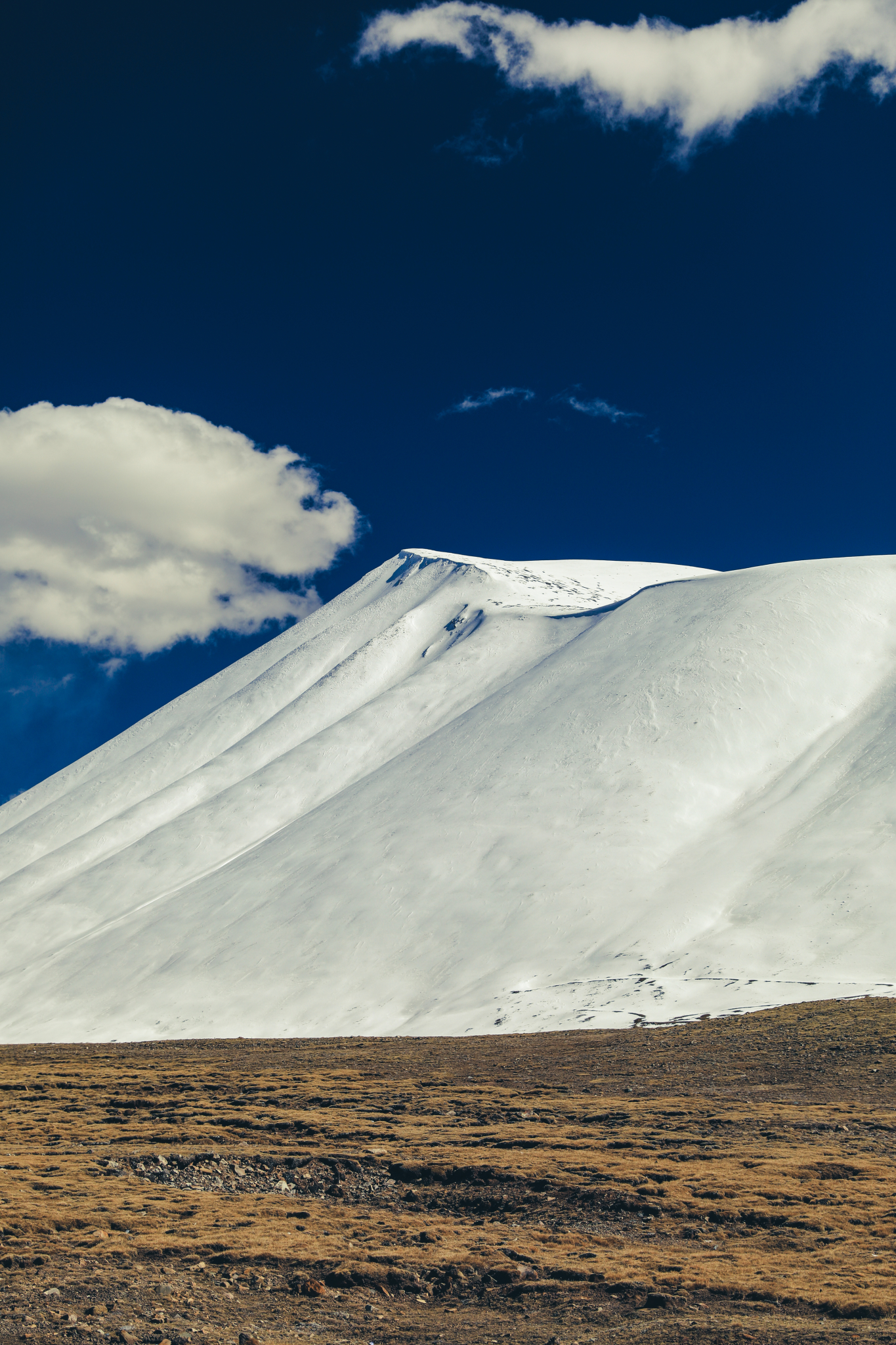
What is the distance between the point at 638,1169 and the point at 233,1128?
15.1m

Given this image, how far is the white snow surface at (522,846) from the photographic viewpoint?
61.9m

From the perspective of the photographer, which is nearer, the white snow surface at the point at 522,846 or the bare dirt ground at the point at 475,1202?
the bare dirt ground at the point at 475,1202

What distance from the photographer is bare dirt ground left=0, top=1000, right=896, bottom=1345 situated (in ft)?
50.6

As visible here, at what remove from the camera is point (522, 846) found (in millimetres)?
79562

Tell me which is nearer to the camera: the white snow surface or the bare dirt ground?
the bare dirt ground

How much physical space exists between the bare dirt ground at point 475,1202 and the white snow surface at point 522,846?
17261mm

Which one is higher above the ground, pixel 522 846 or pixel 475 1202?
pixel 522 846

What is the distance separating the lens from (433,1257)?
18.4 metres

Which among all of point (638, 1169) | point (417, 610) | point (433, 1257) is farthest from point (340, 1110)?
point (417, 610)

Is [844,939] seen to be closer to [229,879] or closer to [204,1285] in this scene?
[204,1285]

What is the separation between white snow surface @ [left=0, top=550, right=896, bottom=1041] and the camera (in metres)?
61.9

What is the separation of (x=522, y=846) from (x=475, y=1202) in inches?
2243

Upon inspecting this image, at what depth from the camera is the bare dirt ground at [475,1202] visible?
15438 millimetres

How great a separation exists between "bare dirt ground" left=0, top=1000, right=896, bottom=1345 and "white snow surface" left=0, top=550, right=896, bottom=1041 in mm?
17261
